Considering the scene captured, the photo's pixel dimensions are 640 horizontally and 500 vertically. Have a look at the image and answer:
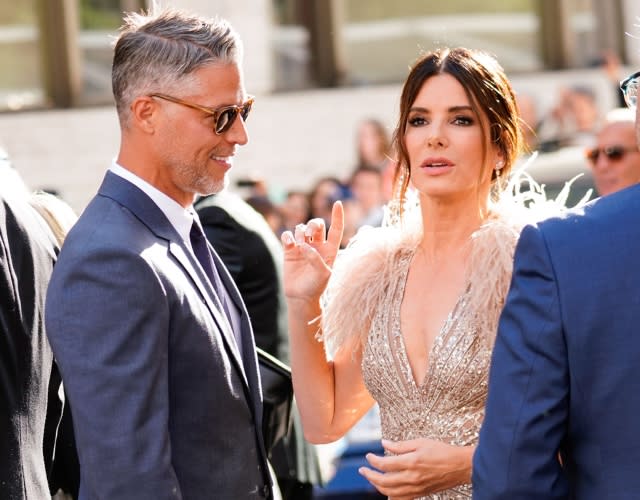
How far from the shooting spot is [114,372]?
9.14 feet

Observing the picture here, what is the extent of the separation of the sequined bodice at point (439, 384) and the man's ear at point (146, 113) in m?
0.96

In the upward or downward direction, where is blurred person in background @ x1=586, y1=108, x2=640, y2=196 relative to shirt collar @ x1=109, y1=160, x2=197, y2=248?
downward

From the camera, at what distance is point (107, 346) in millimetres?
2793

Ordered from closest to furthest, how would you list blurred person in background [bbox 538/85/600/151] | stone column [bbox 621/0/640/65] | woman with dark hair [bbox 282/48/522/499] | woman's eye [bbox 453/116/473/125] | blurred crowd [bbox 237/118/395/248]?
woman with dark hair [bbox 282/48/522/499], woman's eye [bbox 453/116/473/125], blurred crowd [bbox 237/118/395/248], blurred person in background [bbox 538/85/600/151], stone column [bbox 621/0/640/65]

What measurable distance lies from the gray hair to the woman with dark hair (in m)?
0.63

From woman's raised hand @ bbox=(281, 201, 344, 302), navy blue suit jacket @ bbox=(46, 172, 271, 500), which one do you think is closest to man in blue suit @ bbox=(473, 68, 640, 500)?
navy blue suit jacket @ bbox=(46, 172, 271, 500)

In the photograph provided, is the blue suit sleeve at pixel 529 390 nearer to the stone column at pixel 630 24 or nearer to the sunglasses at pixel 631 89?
the sunglasses at pixel 631 89

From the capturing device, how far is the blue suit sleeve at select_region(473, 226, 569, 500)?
249 centimetres

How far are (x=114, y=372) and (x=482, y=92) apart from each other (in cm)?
140

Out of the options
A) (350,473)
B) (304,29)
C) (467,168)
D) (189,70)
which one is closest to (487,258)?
(467,168)

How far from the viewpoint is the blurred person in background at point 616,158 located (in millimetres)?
5645

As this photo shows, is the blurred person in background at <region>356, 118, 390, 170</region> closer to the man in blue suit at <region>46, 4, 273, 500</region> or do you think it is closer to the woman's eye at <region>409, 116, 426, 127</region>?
the woman's eye at <region>409, 116, 426, 127</region>

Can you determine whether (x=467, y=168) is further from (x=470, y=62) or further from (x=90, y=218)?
(x=90, y=218)

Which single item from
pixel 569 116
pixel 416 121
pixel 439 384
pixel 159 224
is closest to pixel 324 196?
pixel 569 116
